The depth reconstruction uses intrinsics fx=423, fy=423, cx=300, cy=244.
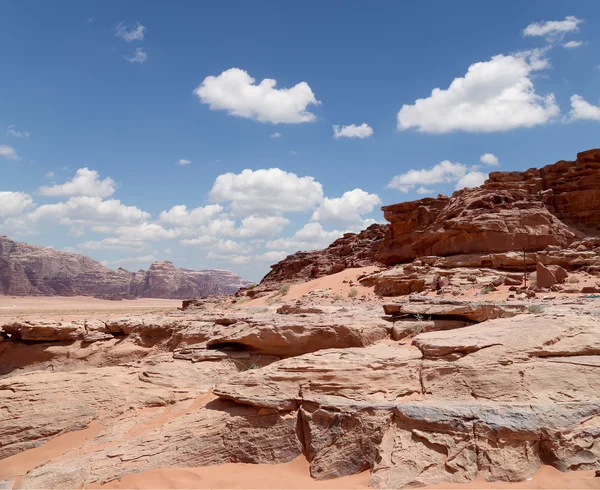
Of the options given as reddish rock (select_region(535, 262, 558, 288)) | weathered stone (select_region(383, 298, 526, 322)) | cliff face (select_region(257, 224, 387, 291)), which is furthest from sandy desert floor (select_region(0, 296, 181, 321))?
reddish rock (select_region(535, 262, 558, 288))

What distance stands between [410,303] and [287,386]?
12.4ft

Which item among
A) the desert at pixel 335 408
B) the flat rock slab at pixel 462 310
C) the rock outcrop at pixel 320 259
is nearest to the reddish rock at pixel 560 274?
the desert at pixel 335 408

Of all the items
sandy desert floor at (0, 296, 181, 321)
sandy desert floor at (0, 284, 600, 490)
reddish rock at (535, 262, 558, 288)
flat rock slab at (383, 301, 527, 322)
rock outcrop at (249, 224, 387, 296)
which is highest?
rock outcrop at (249, 224, 387, 296)

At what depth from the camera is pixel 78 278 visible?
3765 inches

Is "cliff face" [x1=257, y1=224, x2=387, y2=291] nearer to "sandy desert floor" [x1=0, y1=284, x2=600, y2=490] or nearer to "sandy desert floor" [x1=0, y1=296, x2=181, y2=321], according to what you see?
"sandy desert floor" [x1=0, y1=296, x2=181, y2=321]

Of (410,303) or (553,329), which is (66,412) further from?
(553,329)

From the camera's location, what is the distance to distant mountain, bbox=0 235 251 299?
279 ft

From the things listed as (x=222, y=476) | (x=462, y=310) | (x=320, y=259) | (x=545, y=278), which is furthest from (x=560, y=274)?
(x=320, y=259)

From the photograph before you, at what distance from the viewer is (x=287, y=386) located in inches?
198

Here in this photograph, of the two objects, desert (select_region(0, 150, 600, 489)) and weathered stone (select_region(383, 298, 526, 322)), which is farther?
weathered stone (select_region(383, 298, 526, 322))

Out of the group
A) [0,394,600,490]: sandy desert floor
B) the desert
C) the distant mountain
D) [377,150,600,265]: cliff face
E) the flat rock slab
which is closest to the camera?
[0,394,600,490]: sandy desert floor

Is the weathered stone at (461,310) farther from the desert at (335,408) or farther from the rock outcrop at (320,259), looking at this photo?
the rock outcrop at (320,259)

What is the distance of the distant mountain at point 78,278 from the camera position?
279 feet

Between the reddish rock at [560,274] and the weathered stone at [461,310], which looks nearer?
the weathered stone at [461,310]
